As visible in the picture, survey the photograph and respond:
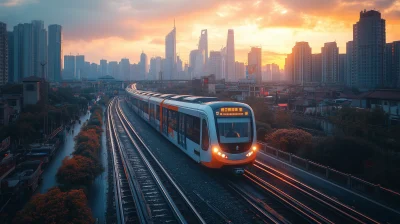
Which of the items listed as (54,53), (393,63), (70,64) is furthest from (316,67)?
(70,64)

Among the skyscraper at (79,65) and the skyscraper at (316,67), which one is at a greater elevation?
the skyscraper at (79,65)

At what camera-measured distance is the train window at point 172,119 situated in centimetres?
1332

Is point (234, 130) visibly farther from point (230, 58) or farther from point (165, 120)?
point (230, 58)

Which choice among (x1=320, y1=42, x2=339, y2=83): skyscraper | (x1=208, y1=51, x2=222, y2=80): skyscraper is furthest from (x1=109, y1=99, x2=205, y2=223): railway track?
(x1=208, y1=51, x2=222, y2=80): skyscraper

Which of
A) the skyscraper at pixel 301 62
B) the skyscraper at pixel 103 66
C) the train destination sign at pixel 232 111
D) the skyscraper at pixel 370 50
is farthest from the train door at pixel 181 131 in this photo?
the skyscraper at pixel 103 66

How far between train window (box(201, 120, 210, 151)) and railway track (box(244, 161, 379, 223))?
1.69m

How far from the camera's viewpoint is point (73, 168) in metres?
9.99

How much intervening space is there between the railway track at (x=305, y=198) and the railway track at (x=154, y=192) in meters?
2.34

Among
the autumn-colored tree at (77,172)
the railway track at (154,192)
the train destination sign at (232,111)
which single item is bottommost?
the railway track at (154,192)

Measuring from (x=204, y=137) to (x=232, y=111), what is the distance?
1.14 metres

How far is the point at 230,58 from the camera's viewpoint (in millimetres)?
122250

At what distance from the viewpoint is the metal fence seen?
741 centimetres

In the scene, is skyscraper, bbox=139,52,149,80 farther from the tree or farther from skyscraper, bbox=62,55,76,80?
the tree

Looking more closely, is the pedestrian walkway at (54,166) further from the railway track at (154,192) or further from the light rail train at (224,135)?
the light rail train at (224,135)
